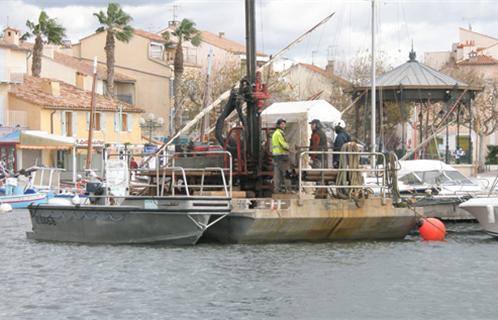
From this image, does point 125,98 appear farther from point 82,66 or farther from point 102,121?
point 102,121

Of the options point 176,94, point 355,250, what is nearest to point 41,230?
point 355,250

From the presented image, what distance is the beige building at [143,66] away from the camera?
8969cm

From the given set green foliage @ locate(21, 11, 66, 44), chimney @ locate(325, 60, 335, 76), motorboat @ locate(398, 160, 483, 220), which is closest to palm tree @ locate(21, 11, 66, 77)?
green foliage @ locate(21, 11, 66, 44)

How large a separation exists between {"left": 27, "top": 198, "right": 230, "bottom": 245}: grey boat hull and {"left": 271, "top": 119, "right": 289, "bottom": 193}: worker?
7.41 ft

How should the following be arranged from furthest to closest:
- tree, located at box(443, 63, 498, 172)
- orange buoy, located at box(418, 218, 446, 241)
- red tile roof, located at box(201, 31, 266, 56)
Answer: red tile roof, located at box(201, 31, 266, 56), tree, located at box(443, 63, 498, 172), orange buoy, located at box(418, 218, 446, 241)

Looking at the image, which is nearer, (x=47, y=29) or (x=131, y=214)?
(x=131, y=214)

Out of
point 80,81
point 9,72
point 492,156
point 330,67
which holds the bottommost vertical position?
point 492,156

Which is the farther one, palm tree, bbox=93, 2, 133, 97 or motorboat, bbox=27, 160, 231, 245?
palm tree, bbox=93, 2, 133, 97

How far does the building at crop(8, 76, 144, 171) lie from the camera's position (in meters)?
64.6

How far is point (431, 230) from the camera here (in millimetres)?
30469

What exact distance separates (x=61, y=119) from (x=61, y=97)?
220cm

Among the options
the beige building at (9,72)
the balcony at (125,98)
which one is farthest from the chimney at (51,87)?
the balcony at (125,98)

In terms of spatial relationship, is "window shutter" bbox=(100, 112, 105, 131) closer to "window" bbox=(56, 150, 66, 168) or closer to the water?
"window" bbox=(56, 150, 66, 168)

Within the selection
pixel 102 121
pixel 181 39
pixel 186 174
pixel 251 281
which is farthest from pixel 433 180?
pixel 181 39
